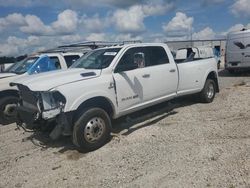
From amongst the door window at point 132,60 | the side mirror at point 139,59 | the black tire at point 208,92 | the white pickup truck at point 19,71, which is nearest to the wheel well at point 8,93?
the white pickup truck at point 19,71

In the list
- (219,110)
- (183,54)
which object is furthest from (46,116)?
(183,54)

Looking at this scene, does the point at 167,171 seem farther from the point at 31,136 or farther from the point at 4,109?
the point at 4,109

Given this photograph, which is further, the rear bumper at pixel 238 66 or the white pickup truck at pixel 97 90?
the rear bumper at pixel 238 66

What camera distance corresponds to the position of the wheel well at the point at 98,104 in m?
6.02

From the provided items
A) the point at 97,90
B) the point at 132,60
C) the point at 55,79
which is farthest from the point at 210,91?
the point at 55,79

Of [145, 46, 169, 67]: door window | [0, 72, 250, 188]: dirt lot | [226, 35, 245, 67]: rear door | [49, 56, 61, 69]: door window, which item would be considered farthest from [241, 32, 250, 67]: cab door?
[49, 56, 61, 69]: door window

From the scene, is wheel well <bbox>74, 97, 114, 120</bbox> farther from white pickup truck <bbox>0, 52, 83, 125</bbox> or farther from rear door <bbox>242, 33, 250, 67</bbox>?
rear door <bbox>242, 33, 250, 67</bbox>

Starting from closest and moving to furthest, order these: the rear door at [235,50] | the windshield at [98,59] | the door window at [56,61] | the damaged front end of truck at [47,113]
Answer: the damaged front end of truck at [47,113]
the windshield at [98,59]
the door window at [56,61]
the rear door at [235,50]

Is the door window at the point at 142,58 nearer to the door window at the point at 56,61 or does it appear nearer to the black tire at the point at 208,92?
the black tire at the point at 208,92

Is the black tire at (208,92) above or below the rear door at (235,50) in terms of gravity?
below

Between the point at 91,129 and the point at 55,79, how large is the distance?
112 centimetres

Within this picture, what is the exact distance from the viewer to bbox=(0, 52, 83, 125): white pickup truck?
8.89m

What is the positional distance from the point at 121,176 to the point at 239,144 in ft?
7.50

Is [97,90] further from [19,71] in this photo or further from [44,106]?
[19,71]
